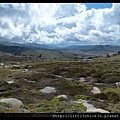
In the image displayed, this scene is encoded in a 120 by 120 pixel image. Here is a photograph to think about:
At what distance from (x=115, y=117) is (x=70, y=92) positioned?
12.1 metres

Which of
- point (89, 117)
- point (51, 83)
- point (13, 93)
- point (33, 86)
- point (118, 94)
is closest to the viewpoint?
point (89, 117)

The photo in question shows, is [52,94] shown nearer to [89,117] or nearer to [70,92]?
[70,92]

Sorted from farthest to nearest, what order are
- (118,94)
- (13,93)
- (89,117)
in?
(118,94)
(13,93)
(89,117)

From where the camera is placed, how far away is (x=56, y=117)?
21.5 feet

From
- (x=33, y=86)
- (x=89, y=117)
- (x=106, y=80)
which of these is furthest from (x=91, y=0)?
(x=106, y=80)

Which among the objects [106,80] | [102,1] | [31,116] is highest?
[102,1]

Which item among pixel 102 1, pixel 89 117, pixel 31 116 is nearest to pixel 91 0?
pixel 102 1

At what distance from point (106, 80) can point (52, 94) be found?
10.1 m

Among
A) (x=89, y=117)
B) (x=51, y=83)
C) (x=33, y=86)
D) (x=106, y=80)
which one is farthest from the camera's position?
(x=106, y=80)

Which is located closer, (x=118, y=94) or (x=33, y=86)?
(x=118, y=94)

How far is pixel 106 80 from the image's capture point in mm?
26203

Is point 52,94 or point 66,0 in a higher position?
point 66,0

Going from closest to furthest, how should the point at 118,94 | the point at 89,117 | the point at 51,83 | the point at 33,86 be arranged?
the point at 89,117
the point at 118,94
the point at 33,86
the point at 51,83

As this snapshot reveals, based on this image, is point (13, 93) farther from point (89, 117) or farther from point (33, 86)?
point (89, 117)
